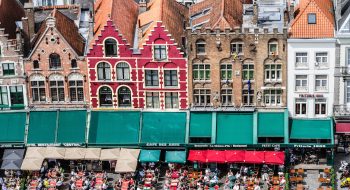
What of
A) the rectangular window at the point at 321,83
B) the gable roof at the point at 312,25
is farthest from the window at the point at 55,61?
the rectangular window at the point at 321,83

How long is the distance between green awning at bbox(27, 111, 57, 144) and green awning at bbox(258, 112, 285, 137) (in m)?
23.4

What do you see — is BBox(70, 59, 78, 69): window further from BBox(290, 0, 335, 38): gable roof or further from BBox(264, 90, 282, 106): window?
BBox(290, 0, 335, 38): gable roof

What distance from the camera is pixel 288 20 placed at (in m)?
95.0

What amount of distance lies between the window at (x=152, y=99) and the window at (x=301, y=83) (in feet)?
51.5

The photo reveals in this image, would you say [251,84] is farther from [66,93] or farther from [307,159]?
[66,93]

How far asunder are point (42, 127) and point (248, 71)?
2428 cm

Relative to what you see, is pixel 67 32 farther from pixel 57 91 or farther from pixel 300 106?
pixel 300 106

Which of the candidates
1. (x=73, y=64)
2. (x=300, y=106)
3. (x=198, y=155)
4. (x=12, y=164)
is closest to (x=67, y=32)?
(x=73, y=64)

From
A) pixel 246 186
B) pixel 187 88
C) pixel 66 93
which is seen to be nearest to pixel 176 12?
pixel 187 88

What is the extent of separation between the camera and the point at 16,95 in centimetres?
9844

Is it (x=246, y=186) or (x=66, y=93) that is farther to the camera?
(x=66, y=93)

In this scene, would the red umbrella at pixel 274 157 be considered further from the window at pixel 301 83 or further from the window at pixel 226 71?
the window at pixel 226 71

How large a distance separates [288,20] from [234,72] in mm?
8353

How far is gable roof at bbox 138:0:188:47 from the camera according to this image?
95438mm
